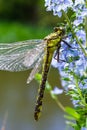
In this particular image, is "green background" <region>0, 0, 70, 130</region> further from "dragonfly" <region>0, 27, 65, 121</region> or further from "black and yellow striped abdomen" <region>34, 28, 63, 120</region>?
"black and yellow striped abdomen" <region>34, 28, 63, 120</region>

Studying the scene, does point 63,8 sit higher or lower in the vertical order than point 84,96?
higher

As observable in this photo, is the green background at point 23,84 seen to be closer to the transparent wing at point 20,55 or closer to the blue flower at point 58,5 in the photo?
the transparent wing at point 20,55

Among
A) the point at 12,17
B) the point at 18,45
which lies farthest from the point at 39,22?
the point at 18,45

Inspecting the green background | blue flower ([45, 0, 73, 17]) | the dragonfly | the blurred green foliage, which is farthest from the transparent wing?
the blurred green foliage

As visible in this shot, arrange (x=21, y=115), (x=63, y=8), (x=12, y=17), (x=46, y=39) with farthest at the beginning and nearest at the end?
(x=12, y=17)
(x=21, y=115)
(x=46, y=39)
(x=63, y=8)

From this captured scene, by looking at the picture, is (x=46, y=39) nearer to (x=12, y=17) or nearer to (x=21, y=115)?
(x=21, y=115)

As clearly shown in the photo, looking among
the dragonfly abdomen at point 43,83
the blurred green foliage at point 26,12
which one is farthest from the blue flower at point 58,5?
the blurred green foliage at point 26,12

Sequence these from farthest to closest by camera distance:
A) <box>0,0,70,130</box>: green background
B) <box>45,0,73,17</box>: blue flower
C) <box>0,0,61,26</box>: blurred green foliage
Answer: <box>0,0,61,26</box>: blurred green foliage, <box>0,0,70,130</box>: green background, <box>45,0,73,17</box>: blue flower

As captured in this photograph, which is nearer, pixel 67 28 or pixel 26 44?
pixel 67 28
